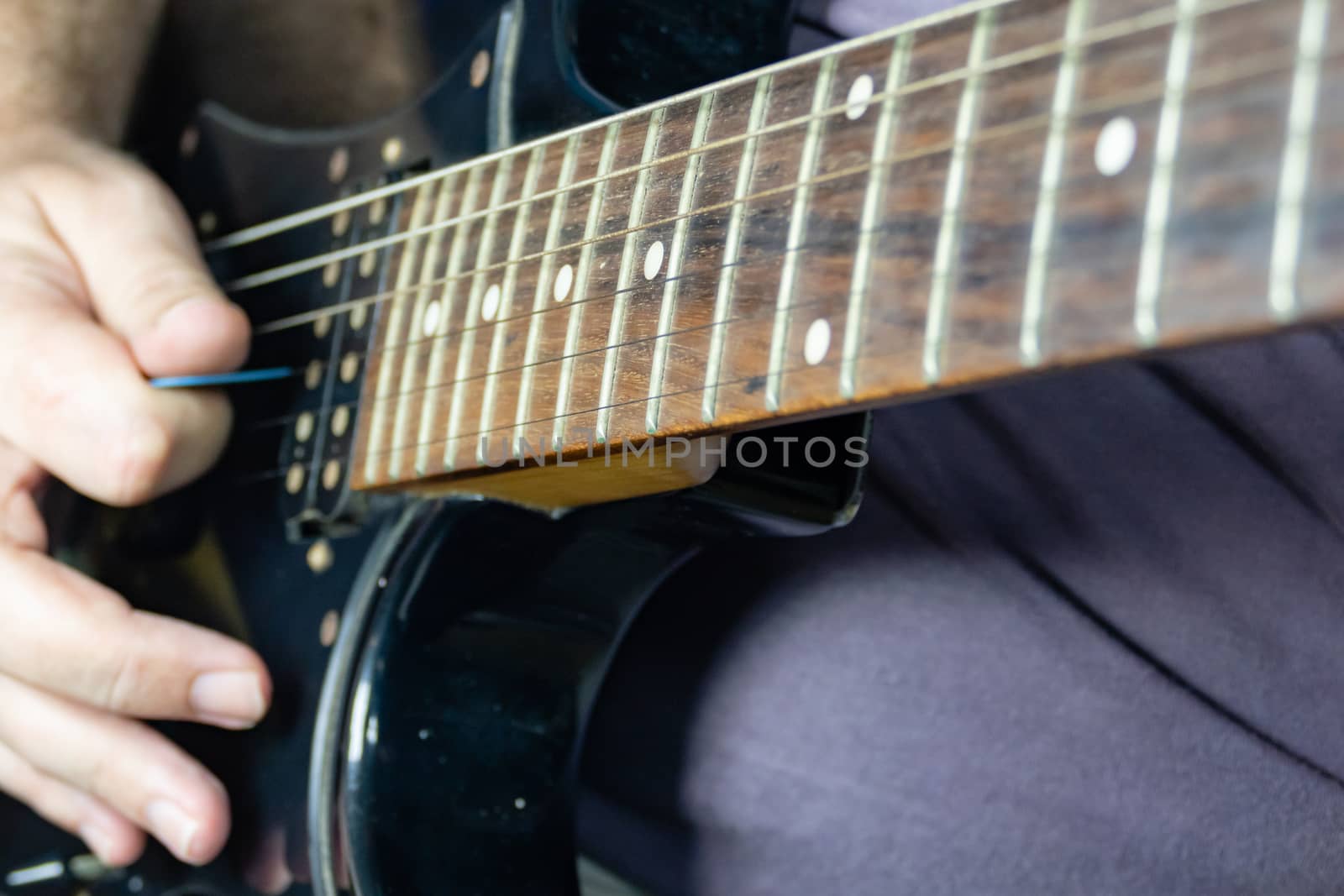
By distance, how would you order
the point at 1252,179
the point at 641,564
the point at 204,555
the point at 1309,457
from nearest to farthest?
the point at 1252,179, the point at 1309,457, the point at 641,564, the point at 204,555

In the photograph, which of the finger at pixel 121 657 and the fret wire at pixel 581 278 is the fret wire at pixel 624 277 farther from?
the finger at pixel 121 657

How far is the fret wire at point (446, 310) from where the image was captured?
19.8 inches

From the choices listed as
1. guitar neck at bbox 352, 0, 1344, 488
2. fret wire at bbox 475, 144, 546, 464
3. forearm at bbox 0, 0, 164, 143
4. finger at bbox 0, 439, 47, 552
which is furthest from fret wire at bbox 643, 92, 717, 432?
forearm at bbox 0, 0, 164, 143

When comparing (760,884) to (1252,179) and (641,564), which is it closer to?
(641,564)

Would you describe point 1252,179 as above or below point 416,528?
above

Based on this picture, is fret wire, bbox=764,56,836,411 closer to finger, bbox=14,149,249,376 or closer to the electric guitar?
the electric guitar

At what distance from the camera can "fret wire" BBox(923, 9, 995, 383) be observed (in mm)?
290

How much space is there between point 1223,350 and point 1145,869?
0.24 metres

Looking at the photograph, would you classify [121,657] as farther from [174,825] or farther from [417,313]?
[417,313]

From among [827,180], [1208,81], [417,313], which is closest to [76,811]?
[417,313]

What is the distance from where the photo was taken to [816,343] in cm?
32

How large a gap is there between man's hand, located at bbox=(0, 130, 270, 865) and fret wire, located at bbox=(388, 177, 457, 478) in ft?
0.40

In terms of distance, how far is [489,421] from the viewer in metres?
0.46

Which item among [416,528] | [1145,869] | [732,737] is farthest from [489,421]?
[1145,869]
